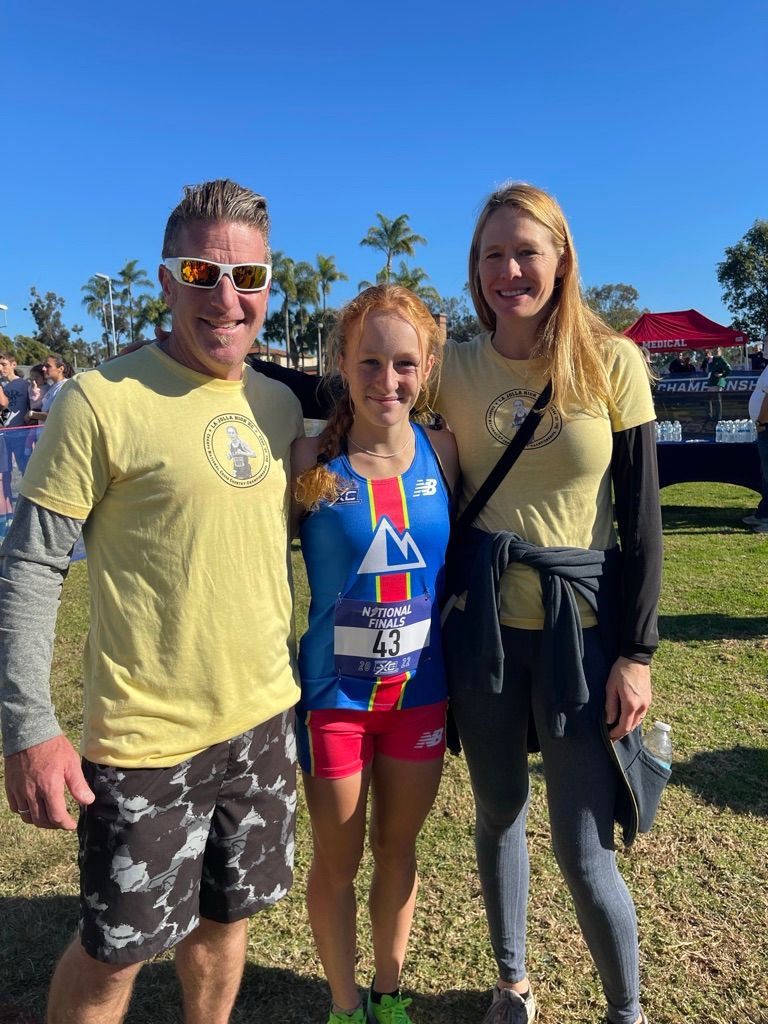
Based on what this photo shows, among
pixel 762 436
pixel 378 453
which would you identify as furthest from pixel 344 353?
pixel 762 436

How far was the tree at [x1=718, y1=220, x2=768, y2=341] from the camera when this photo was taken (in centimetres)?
3944

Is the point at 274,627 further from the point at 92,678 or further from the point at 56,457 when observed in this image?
the point at 56,457

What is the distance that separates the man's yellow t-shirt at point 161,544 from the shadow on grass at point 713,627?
165 inches

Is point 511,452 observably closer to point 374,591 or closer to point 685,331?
point 374,591

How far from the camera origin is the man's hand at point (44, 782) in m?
1.60

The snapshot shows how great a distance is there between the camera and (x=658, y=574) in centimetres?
183

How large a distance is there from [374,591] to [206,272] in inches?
35.0

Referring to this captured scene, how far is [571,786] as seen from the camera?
1.86 metres

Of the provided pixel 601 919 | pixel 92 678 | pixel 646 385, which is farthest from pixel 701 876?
pixel 92 678

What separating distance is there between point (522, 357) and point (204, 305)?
0.85m

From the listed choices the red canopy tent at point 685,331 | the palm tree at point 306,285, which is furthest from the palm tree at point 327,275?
the red canopy tent at point 685,331

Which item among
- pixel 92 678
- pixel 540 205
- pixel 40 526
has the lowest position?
pixel 92 678

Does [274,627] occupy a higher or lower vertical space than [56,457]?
lower

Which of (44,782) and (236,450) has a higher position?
(236,450)
